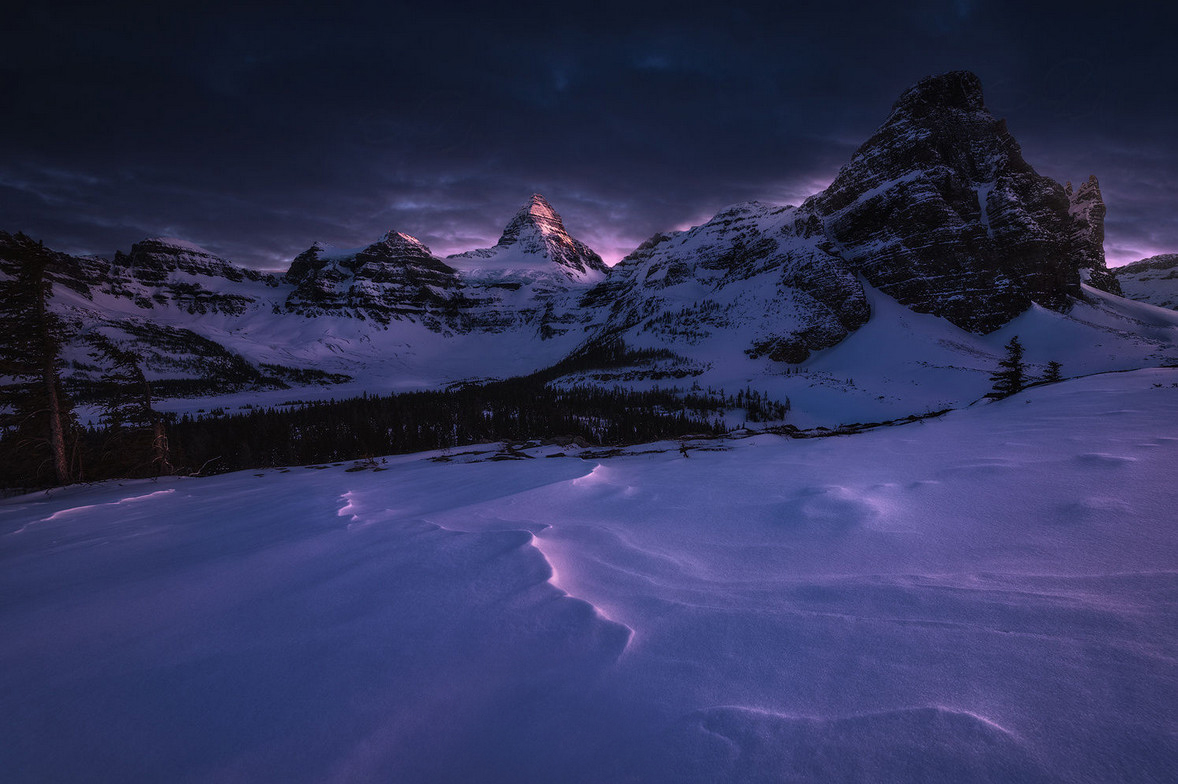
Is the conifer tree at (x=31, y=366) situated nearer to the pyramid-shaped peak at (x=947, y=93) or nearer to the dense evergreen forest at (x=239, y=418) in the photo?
the dense evergreen forest at (x=239, y=418)

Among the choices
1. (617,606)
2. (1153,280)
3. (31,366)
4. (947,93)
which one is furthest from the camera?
(1153,280)

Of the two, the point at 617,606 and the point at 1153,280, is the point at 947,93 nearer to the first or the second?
the point at 617,606

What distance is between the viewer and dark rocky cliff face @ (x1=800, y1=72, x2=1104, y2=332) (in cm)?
5312

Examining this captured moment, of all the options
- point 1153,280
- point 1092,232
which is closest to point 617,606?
point 1092,232

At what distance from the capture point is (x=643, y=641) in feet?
6.13

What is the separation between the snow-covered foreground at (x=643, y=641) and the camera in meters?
1.29

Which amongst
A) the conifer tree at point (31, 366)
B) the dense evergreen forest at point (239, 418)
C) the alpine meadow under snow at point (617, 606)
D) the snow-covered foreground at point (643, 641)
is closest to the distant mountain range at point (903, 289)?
the conifer tree at point (31, 366)

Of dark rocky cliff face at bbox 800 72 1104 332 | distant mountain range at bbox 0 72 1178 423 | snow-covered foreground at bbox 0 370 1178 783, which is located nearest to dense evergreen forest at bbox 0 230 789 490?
distant mountain range at bbox 0 72 1178 423

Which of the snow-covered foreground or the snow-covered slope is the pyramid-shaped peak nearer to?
the snow-covered foreground

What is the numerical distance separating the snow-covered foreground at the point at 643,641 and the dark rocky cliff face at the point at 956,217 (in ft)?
230

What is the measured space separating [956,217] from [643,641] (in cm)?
8090

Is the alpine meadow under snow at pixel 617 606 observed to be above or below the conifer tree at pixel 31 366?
below

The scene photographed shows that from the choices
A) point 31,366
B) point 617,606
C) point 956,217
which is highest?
point 956,217

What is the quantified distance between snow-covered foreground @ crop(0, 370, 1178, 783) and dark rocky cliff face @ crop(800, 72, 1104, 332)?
7002 centimetres
